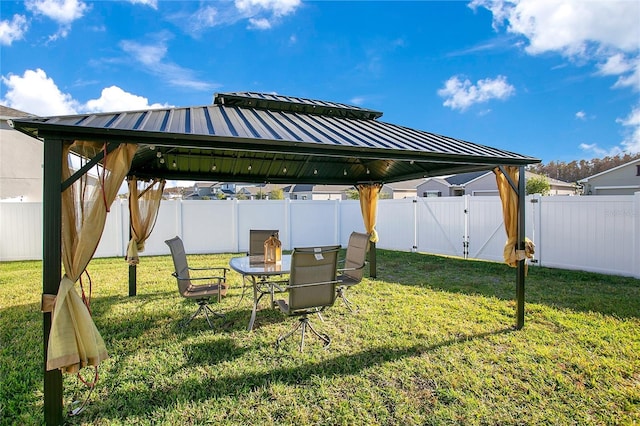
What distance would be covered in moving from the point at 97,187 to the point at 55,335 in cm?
108

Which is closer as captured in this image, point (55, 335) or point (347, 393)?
point (55, 335)

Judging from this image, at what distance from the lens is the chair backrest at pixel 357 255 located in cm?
483

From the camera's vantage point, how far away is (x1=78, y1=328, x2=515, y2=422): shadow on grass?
2518 mm

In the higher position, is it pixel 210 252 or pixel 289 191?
pixel 289 191

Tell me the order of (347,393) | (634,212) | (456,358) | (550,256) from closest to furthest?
(347,393) → (456,358) → (634,212) → (550,256)

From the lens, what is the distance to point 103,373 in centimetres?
301

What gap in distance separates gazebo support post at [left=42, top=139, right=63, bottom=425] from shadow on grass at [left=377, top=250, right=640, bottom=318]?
5331 millimetres

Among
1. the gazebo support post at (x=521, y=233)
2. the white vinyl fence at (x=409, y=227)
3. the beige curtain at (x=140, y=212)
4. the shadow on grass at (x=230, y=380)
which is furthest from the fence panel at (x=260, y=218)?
the gazebo support post at (x=521, y=233)

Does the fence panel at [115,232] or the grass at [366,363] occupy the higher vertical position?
the fence panel at [115,232]

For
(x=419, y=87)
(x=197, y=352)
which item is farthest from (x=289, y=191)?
(x=197, y=352)

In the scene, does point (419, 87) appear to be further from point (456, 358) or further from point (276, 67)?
point (456, 358)

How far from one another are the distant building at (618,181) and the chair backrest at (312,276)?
22.0 metres

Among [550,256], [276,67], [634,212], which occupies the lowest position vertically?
[550,256]

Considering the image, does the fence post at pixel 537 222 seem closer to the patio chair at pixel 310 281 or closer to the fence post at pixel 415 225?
the fence post at pixel 415 225
